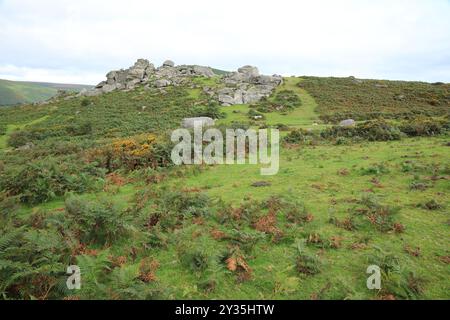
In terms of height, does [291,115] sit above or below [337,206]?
above

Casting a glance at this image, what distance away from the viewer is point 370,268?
711cm

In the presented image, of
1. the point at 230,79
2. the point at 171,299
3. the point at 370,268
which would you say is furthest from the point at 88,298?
the point at 230,79

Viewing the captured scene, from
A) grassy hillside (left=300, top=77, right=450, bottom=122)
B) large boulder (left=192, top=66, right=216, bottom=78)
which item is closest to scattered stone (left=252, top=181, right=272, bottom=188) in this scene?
grassy hillside (left=300, top=77, right=450, bottom=122)

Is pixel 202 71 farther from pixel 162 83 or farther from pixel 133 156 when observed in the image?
pixel 133 156

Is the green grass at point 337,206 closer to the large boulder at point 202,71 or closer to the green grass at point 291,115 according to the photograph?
the green grass at point 291,115

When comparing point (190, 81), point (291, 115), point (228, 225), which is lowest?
point (228, 225)

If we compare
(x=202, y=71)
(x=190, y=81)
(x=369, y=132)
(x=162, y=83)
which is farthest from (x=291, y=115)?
(x=202, y=71)

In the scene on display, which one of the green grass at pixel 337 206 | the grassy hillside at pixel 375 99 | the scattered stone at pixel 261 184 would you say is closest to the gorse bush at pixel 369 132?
the green grass at pixel 337 206

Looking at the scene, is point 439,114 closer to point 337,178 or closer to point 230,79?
point 337,178

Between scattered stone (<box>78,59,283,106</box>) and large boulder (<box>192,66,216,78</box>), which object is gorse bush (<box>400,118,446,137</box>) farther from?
large boulder (<box>192,66,216,78</box>)

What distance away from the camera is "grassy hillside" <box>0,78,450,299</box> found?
6.82 meters

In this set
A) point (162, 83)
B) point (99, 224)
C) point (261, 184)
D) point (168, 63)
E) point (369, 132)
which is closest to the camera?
point (99, 224)

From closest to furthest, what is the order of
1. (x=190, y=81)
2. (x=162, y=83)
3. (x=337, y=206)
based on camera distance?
1. (x=337, y=206)
2. (x=162, y=83)
3. (x=190, y=81)

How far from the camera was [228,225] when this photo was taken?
992cm
